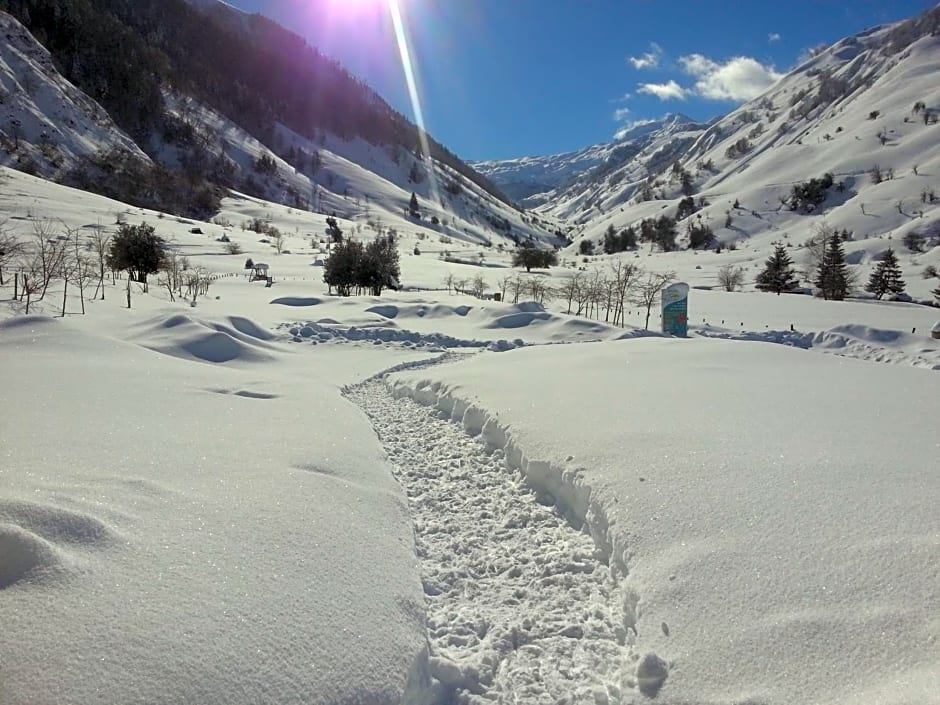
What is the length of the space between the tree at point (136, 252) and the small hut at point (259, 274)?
3.28 meters

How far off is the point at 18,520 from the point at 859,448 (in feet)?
15.1

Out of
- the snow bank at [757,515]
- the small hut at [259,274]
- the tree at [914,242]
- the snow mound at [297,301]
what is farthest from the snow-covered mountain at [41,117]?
the tree at [914,242]

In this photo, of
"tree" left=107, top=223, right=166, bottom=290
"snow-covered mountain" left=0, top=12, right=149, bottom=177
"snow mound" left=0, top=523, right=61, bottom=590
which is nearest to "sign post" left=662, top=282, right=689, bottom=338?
"snow mound" left=0, top=523, right=61, bottom=590

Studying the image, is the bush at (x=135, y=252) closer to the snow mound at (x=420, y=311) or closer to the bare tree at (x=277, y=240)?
the snow mound at (x=420, y=311)

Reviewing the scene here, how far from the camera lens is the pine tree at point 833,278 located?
73.5ft

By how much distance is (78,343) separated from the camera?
5594 mm

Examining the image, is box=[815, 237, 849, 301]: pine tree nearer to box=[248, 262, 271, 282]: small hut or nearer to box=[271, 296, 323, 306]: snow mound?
box=[271, 296, 323, 306]: snow mound

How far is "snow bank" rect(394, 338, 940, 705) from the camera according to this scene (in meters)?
1.79

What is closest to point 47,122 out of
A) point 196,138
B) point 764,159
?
point 196,138

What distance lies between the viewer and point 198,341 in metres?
7.09

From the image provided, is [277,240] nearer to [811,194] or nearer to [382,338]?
[382,338]

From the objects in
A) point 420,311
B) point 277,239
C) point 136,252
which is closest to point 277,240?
point 277,239

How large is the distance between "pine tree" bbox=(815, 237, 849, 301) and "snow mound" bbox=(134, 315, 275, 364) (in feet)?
79.3

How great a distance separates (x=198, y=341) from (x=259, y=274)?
45.2 ft
